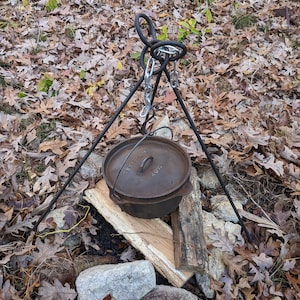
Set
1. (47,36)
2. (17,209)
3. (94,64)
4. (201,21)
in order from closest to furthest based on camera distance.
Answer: (17,209) → (94,64) → (47,36) → (201,21)

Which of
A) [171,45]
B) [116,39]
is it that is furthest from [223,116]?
[116,39]

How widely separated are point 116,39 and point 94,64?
796 millimetres

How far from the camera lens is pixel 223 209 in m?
3.00

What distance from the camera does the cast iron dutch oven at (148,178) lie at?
7.76ft

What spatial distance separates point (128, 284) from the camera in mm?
2352

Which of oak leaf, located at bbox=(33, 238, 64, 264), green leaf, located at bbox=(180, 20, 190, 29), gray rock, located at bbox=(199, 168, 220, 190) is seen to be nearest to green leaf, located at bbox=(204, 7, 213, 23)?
green leaf, located at bbox=(180, 20, 190, 29)

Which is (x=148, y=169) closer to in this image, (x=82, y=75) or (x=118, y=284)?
(x=118, y=284)

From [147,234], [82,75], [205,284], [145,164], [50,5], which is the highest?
[50,5]

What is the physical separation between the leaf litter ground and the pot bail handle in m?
0.71

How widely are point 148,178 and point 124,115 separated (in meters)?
1.55

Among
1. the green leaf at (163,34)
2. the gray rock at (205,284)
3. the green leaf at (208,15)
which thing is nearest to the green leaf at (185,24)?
the green leaf at (163,34)

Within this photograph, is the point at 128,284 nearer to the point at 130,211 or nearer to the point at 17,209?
the point at 130,211

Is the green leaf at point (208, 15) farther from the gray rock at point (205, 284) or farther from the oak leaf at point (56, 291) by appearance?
the oak leaf at point (56, 291)

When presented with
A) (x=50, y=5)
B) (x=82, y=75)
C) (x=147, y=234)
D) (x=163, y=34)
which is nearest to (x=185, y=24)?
(x=163, y=34)
